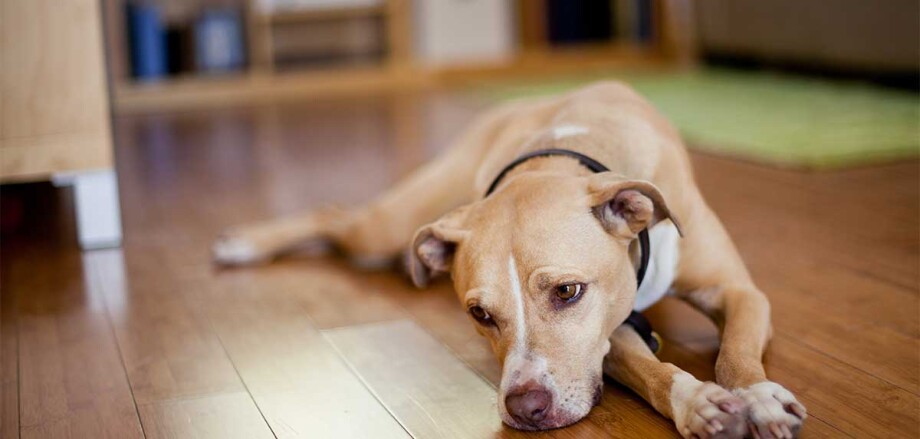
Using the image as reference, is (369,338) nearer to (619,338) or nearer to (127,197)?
(619,338)

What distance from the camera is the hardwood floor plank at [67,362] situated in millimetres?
1834

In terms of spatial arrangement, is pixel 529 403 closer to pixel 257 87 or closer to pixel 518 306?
pixel 518 306

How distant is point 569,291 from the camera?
1.69 metres

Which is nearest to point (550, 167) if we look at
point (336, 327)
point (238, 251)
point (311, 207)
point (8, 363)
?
point (336, 327)

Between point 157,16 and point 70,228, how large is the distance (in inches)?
126

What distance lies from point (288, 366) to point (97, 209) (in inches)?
45.6

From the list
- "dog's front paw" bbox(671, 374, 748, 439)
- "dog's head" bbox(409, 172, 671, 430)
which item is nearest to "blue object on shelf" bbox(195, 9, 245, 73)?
"dog's head" bbox(409, 172, 671, 430)

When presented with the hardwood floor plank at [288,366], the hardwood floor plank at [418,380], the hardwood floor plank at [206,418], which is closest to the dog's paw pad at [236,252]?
the hardwood floor plank at [288,366]

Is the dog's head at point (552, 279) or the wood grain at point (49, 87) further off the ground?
the wood grain at point (49, 87)

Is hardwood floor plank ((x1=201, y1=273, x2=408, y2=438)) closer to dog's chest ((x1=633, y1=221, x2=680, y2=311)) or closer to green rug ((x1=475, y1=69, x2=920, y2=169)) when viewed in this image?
dog's chest ((x1=633, y1=221, x2=680, y2=311))

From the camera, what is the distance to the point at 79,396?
1952 millimetres

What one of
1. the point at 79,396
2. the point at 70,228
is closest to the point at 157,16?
the point at 70,228

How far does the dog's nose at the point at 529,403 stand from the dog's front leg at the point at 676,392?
189 mm

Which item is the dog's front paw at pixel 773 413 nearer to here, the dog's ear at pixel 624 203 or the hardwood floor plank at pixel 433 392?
the hardwood floor plank at pixel 433 392
